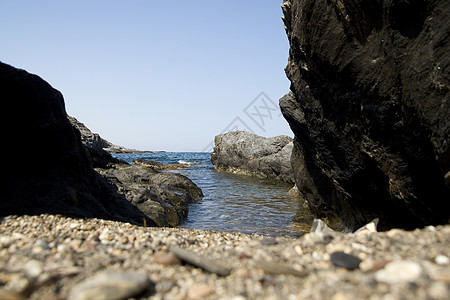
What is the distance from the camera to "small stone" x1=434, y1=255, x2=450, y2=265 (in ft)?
8.89

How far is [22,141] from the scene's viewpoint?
20.4ft

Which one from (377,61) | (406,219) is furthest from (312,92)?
(406,219)

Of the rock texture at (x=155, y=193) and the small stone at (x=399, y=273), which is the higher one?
the small stone at (x=399, y=273)

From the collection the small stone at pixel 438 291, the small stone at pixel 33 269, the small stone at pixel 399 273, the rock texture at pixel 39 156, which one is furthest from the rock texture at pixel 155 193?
the small stone at pixel 438 291

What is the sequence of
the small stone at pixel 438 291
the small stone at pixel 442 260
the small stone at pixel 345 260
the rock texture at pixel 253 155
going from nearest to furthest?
the small stone at pixel 438 291 < the small stone at pixel 442 260 < the small stone at pixel 345 260 < the rock texture at pixel 253 155

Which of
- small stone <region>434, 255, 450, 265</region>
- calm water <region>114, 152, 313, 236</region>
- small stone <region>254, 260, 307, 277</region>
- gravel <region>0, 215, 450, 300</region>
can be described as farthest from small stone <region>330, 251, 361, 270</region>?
calm water <region>114, 152, 313, 236</region>

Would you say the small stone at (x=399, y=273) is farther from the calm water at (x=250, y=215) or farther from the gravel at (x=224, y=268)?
the calm water at (x=250, y=215)

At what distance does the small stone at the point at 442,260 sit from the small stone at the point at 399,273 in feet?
1.32

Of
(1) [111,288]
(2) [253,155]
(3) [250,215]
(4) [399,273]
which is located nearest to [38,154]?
(1) [111,288]

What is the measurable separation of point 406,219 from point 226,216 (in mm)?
6913

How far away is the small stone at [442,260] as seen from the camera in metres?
2.71

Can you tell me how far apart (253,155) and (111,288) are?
97.5ft

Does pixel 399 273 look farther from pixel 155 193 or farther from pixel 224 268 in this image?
pixel 155 193

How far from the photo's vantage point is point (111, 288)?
7.79 ft
